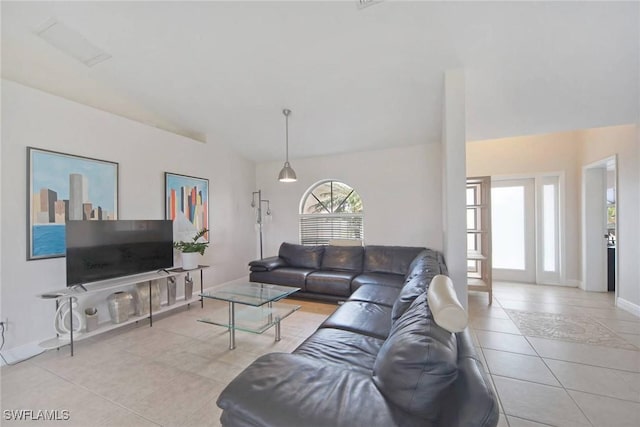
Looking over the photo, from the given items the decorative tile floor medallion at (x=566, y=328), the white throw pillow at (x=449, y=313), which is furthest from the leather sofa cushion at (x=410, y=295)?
the decorative tile floor medallion at (x=566, y=328)

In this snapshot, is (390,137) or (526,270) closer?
(390,137)

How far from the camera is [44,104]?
104 inches

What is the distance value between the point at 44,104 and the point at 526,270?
7.35 meters

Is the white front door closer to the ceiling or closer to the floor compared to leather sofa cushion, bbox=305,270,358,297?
closer to the ceiling

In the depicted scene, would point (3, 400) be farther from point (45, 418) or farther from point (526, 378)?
point (526, 378)

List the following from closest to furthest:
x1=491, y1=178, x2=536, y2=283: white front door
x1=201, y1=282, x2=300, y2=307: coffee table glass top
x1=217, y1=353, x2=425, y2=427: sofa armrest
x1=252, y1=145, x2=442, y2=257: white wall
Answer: x1=217, y1=353, x2=425, y2=427: sofa armrest
x1=201, y1=282, x2=300, y2=307: coffee table glass top
x1=252, y1=145, x2=442, y2=257: white wall
x1=491, y1=178, x2=536, y2=283: white front door

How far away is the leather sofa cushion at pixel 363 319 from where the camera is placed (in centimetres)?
204

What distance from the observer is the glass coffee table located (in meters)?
2.56

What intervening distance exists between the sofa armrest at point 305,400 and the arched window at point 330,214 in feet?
12.4

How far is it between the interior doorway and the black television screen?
641 cm

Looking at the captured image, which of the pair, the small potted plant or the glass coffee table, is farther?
the small potted plant

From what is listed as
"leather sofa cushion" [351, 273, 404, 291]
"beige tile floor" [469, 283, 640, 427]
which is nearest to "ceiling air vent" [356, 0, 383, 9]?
"leather sofa cushion" [351, 273, 404, 291]

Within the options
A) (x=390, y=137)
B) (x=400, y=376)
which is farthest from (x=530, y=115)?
(x=400, y=376)

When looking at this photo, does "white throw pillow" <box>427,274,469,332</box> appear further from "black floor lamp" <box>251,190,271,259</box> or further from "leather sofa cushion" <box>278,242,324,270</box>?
"black floor lamp" <box>251,190,271,259</box>
